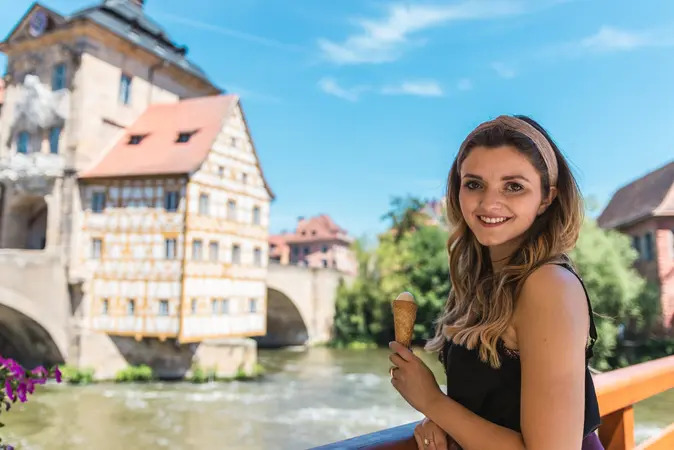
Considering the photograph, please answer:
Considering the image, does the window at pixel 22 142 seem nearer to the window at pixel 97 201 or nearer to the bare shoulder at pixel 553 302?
the window at pixel 97 201

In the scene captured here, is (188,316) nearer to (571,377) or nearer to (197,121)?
(197,121)

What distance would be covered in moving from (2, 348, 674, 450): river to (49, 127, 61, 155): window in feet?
24.3

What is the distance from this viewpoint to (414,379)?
1085 mm

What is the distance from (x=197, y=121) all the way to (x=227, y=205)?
121 inches

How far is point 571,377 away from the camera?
0.93 metres

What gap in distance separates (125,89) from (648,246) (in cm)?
1885

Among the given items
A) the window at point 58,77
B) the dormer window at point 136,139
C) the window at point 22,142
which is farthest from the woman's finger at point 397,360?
the window at point 22,142

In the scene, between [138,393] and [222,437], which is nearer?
[222,437]

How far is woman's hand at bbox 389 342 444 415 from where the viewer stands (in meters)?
1.07

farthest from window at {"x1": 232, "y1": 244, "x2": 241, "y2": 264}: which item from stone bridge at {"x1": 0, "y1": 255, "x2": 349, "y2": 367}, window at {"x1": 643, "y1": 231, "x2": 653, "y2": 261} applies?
window at {"x1": 643, "y1": 231, "x2": 653, "y2": 261}

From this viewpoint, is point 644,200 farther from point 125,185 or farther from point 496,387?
point 496,387

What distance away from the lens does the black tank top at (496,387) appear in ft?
3.38

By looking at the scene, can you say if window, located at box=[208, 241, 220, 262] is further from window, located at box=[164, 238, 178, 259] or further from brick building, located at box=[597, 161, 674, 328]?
brick building, located at box=[597, 161, 674, 328]

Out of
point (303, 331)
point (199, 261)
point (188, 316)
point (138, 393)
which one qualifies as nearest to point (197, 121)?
point (199, 261)
